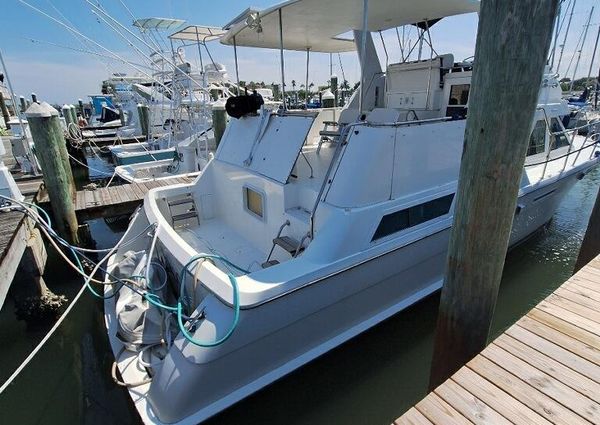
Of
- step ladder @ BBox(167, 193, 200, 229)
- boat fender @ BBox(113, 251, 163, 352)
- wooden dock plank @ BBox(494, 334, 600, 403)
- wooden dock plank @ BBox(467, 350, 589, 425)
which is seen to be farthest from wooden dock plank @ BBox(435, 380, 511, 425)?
step ladder @ BBox(167, 193, 200, 229)

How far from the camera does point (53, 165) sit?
5.94 meters

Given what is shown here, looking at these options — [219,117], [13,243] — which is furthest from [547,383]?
[219,117]

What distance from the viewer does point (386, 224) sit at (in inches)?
143

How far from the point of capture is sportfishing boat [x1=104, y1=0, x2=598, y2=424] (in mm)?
2812

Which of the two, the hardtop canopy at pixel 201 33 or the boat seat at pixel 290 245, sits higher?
the hardtop canopy at pixel 201 33

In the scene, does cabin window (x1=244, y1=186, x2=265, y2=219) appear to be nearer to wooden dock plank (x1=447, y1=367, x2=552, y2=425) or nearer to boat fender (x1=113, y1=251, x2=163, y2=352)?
boat fender (x1=113, y1=251, x2=163, y2=352)

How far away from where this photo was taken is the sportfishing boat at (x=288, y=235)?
281cm

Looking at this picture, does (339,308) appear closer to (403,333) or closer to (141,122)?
(403,333)

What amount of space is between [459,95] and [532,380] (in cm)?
434

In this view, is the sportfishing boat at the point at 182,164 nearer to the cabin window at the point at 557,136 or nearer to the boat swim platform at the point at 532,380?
the cabin window at the point at 557,136

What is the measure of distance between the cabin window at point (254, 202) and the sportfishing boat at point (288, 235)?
0.08ft

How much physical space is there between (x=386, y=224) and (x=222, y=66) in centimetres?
1225

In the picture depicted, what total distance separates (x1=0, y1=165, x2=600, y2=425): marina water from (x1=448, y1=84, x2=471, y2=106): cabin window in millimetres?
2792

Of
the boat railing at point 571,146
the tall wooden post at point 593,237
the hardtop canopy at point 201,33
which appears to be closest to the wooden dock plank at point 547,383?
the tall wooden post at point 593,237
